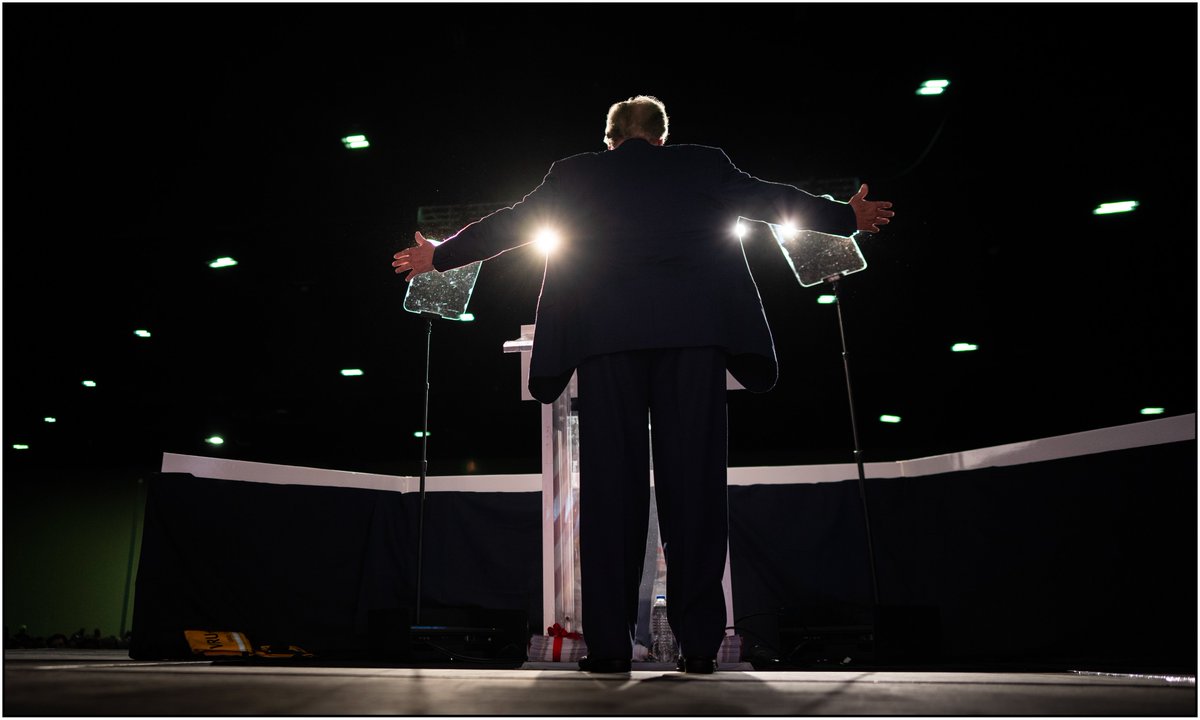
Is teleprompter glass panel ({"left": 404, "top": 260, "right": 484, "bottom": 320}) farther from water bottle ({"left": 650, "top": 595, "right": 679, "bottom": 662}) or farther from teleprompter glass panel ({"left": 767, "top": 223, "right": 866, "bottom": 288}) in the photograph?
water bottle ({"left": 650, "top": 595, "right": 679, "bottom": 662})

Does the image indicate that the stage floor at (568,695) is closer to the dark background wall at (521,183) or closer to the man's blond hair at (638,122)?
the man's blond hair at (638,122)

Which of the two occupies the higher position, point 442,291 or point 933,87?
point 933,87

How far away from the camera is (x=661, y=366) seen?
1696 mm

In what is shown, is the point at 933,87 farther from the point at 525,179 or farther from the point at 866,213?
the point at 866,213

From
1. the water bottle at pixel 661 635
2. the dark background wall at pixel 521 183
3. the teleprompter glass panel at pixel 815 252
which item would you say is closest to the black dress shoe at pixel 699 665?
the water bottle at pixel 661 635

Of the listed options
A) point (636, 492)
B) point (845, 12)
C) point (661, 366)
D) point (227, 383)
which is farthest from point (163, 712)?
point (227, 383)

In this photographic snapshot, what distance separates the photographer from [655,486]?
64.4 inches

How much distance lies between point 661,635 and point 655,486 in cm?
84

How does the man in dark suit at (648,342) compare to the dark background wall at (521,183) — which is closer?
the man in dark suit at (648,342)

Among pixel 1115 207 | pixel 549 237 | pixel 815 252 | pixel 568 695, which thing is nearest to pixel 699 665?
pixel 568 695

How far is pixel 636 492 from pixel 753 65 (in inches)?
148

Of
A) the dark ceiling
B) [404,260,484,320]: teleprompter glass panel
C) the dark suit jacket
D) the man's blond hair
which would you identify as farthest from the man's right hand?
the dark ceiling

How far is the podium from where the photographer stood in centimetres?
232

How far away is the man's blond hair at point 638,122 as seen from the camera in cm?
190
